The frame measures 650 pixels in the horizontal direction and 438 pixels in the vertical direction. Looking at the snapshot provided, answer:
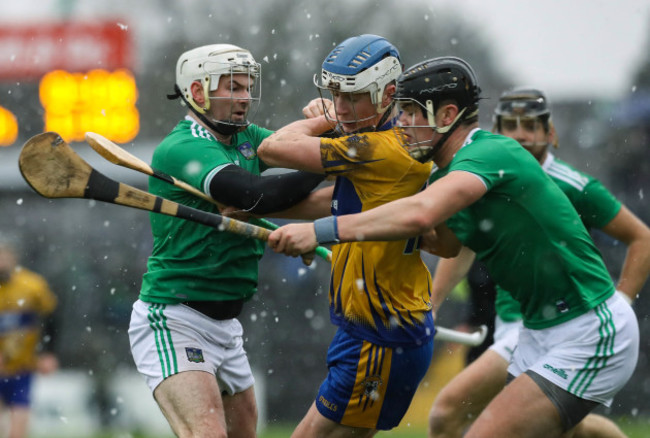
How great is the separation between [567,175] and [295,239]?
2066 mm

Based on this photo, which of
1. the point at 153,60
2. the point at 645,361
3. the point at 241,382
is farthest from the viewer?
the point at 153,60

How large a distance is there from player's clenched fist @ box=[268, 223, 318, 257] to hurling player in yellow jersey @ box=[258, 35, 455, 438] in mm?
330

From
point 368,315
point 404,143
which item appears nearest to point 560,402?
point 368,315

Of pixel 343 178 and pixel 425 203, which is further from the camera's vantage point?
pixel 343 178

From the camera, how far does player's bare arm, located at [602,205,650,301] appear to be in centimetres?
574

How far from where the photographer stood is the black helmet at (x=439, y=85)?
4.36 m

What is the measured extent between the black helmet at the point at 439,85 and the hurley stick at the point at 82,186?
84cm

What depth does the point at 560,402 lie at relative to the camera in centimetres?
431

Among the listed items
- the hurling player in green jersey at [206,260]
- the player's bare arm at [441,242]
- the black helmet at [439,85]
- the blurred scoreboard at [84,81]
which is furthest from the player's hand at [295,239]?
the blurred scoreboard at [84,81]

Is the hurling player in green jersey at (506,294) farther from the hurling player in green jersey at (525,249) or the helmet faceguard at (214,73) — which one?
the helmet faceguard at (214,73)

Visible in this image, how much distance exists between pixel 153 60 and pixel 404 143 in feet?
52.0

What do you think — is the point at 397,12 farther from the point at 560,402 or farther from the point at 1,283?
the point at 560,402

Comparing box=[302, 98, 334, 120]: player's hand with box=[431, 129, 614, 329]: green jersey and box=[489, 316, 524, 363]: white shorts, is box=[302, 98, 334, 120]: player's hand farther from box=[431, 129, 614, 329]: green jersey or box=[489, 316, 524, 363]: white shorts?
box=[489, 316, 524, 363]: white shorts

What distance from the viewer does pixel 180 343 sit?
15.7 feet
